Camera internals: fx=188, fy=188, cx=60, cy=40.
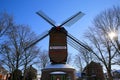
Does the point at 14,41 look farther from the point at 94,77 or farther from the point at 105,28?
the point at 94,77

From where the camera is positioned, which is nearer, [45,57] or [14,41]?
[14,41]

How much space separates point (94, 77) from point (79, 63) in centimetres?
689

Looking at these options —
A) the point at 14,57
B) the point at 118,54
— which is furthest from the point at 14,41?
the point at 118,54

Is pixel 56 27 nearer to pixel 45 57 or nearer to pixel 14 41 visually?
pixel 14 41

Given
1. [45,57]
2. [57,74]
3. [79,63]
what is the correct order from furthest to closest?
1. [45,57]
2. [79,63]
3. [57,74]

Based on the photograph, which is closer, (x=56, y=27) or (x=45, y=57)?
(x=56, y=27)

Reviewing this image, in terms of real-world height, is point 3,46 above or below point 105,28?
below

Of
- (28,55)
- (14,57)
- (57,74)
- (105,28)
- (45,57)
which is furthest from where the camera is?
(45,57)

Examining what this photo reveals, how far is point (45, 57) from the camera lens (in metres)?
60.1

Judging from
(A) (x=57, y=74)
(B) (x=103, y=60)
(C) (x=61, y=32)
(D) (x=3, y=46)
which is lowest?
(A) (x=57, y=74)

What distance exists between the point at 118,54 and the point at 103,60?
3.11 m

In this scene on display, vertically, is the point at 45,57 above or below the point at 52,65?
above

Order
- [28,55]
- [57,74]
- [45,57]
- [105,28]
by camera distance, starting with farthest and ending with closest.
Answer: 1. [45,57]
2. [28,55]
3. [105,28]
4. [57,74]

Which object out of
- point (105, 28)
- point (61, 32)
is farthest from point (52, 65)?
point (105, 28)
